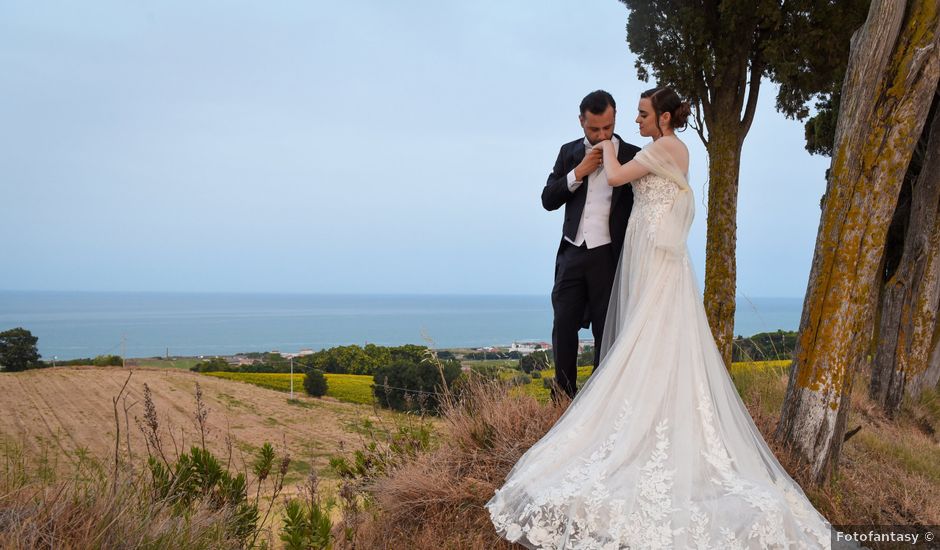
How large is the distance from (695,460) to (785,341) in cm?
755

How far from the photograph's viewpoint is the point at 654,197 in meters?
4.47

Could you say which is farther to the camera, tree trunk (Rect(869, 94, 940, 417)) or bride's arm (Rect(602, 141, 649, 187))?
tree trunk (Rect(869, 94, 940, 417))

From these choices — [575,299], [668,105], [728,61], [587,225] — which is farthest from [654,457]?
[728,61]

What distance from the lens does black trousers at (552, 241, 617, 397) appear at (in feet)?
15.8

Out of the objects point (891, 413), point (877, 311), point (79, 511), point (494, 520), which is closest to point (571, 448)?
point (494, 520)

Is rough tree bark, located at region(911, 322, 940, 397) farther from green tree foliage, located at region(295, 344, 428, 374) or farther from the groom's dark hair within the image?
green tree foliage, located at region(295, 344, 428, 374)

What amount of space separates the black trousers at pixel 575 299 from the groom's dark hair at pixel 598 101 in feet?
3.34

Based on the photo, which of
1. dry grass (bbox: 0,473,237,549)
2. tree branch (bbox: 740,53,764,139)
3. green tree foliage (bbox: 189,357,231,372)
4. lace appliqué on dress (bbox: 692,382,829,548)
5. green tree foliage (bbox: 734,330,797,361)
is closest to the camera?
dry grass (bbox: 0,473,237,549)

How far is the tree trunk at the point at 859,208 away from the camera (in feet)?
15.3

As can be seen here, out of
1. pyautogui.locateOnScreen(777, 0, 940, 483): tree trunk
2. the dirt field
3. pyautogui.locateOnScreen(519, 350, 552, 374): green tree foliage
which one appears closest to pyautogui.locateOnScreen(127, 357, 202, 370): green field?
the dirt field

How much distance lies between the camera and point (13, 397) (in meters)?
9.10

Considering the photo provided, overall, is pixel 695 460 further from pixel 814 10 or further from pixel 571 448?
pixel 814 10

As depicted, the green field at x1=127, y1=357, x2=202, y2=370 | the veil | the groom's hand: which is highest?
the groom's hand

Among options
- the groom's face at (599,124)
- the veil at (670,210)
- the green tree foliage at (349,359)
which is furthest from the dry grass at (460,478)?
the green tree foliage at (349,359)
